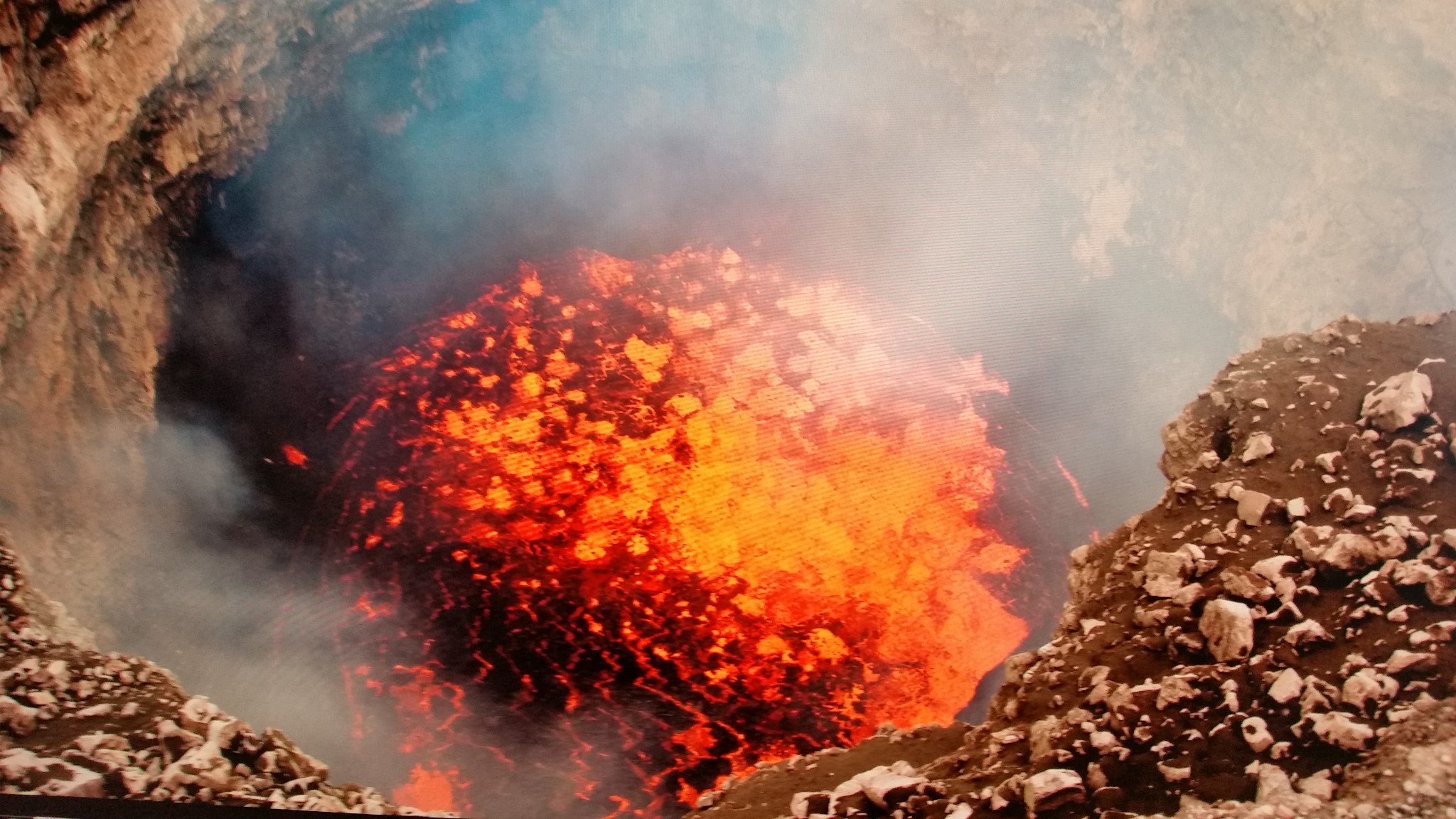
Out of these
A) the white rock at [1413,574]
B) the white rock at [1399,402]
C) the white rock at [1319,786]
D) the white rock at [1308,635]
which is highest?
the white rock at [1399,402]

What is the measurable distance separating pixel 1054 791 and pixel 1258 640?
1124 mm

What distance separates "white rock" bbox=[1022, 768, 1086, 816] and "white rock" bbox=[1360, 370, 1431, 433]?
237 centimetres

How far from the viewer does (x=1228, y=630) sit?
336 centimetres

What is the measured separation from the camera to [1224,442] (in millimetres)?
4512

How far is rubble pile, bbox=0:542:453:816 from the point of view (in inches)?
145

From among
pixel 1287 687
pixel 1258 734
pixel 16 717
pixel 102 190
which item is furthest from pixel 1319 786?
pixel 102 190

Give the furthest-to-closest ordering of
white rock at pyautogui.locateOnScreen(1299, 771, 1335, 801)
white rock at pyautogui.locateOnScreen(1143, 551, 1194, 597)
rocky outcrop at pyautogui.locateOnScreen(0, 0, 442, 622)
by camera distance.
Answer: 1. rocky outcrop at pyautogui.locateOnScreen(0, 0, 442, 622)
2. white rock at pyautogui.locateOnScreen(1143, 551, 1194, 597)
3. white rock at pyautogui.locateOnScreen(1299, 771, 1335, 801)

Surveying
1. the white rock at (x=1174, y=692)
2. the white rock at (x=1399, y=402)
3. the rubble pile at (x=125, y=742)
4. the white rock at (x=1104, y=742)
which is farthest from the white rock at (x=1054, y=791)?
the rubble pile at (x=125, y=742)

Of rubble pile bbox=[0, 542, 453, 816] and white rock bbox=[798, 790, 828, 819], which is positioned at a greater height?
rubble pile bbox=[0, 542, 453, 816]

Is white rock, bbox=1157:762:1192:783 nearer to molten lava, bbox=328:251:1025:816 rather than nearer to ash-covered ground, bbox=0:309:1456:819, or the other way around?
ash-covered ground, bbox=0:309:1456:819

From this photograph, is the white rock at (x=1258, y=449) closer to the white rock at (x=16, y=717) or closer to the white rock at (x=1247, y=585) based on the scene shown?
the white rock at (x=1247, y=585)

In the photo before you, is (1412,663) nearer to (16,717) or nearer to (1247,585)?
(1247,585)

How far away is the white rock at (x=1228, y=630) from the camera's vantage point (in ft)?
10.8

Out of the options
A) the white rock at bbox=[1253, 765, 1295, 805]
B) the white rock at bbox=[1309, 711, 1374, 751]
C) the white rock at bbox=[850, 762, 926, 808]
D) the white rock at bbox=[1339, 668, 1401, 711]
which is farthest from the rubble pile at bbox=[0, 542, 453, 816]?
the white rock at bbox=[1339, 668, 1401, 711]
